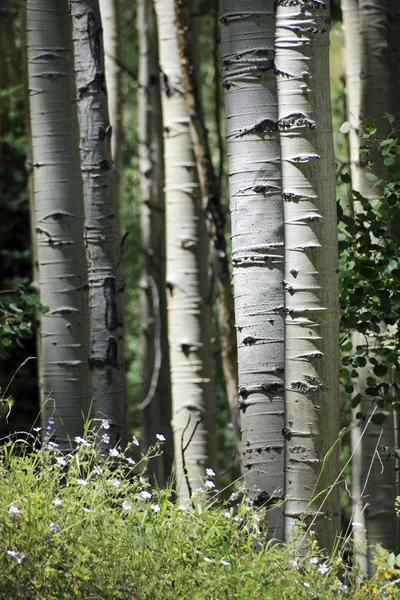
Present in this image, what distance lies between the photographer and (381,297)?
3043 millimetres

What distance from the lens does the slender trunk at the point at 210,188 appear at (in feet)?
16.1

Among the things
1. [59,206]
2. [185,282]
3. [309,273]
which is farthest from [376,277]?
[185,282]

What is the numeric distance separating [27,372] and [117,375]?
517cm

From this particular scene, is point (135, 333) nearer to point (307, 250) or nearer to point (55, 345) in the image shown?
point (55, 345)

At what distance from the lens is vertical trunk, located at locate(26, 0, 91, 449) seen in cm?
362

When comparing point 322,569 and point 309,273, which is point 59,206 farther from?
point 322,569

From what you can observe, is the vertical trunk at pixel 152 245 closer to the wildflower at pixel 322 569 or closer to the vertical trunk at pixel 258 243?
the vertical trunk at pixel 258 243

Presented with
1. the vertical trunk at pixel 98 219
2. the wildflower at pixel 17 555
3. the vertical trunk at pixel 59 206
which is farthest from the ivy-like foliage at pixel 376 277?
the wildflower at pixel 17 555

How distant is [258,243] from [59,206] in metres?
1.33

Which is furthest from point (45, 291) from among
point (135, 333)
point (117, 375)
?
point (135, 333)

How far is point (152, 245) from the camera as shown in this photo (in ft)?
26.6

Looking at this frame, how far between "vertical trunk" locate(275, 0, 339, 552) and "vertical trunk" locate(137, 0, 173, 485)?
16.1ft

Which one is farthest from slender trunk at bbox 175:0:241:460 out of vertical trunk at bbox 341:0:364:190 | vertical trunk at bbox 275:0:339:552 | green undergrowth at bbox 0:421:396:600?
green undergrowth at bbox 0:421:396:600

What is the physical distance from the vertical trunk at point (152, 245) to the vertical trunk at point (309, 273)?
4.91m
